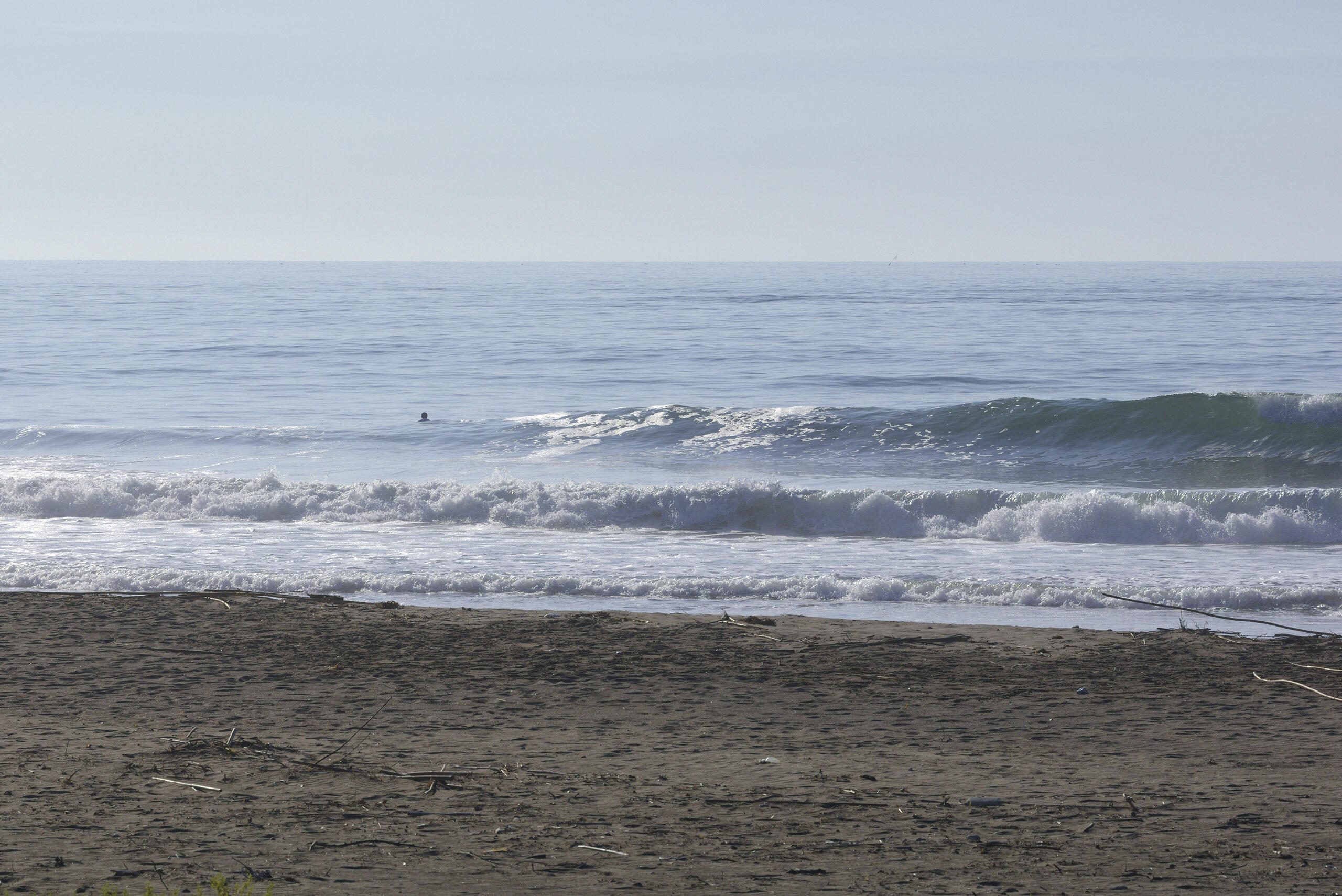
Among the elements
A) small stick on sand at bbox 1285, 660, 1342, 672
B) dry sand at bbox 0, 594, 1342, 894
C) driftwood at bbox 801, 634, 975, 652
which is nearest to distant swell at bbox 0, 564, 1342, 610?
dry sand at bbox 0, 594, 1342, 894

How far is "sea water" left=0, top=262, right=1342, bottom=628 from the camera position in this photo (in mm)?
10625

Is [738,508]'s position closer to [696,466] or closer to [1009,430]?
[696,466]

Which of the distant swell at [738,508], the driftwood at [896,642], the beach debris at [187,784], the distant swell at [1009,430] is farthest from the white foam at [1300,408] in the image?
the beach debris at [187,784]

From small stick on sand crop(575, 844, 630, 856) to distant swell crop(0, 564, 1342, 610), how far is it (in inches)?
230

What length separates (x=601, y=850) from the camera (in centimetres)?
422

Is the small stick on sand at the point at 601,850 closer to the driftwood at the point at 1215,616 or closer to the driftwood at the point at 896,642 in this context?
the driftwood at the point at 896,642

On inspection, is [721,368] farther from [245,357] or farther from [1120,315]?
[1120,315]

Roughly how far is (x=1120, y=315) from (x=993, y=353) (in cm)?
1944

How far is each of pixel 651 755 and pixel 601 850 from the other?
4.60ft

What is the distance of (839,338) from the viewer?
137 feet

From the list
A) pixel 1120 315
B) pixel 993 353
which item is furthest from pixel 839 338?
pixel 1120 315

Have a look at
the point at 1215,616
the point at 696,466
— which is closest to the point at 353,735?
the point at 1215,616

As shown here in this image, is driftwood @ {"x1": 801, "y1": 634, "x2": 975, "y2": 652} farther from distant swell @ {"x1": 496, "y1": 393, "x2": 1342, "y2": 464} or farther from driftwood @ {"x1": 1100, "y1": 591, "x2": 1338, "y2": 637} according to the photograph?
distant swell @ {"x1": 496, "y1": 393, "x2": 1342, "y2": 464}

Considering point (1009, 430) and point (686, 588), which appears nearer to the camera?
point (686, 588)
